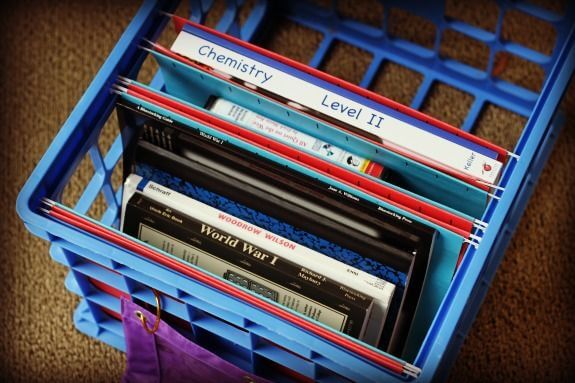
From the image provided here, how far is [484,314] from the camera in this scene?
4.11ft

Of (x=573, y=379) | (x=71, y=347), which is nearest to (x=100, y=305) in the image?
(x=71, y=347)

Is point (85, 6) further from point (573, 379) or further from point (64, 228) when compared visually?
point (573, 379)

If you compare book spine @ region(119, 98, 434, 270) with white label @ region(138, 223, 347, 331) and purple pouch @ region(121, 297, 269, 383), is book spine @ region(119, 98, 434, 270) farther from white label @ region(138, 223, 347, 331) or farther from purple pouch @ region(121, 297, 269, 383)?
purple pouch @ region(121, 297, 269, 383)

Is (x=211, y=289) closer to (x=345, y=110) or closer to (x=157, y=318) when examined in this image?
(x=157, y=318)

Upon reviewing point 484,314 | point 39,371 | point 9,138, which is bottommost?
point 39,371

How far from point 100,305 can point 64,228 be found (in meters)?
0.29

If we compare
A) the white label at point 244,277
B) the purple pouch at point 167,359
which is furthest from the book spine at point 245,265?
the purple pouch at point 167,359

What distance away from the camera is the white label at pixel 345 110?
36.1 inches

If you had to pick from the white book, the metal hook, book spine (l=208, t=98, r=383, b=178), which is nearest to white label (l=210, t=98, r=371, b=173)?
book spine (l=208, t=98, r=383, b=178)

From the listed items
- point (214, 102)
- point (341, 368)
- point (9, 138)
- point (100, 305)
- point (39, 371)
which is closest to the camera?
point (341, 368)

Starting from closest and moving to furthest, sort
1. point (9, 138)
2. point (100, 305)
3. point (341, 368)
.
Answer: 1. point (341, 368)
2. point (100, 305)
3. point (9, 138)

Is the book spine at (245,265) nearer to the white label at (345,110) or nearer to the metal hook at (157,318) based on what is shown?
the metal hook at (157,318)

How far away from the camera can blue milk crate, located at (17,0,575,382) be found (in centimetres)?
86

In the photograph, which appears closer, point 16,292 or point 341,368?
point 341,368
